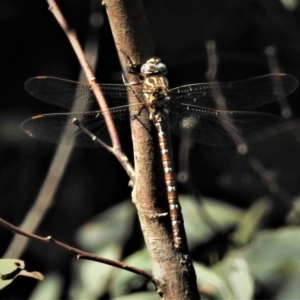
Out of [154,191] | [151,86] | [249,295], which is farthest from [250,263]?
[154,191]

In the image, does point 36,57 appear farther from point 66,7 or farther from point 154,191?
point 154,191

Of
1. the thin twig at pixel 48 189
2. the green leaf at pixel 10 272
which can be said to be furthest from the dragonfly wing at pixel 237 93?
the thin twig at pixel 48 189

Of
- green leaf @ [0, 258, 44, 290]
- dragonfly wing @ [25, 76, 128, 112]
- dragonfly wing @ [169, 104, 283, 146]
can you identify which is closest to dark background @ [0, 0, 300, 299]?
dragonfly wing @ [169, 104, 283, 146]

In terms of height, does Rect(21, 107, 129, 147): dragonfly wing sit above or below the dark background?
below

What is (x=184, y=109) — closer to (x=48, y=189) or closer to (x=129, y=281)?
(x=129, y=281)

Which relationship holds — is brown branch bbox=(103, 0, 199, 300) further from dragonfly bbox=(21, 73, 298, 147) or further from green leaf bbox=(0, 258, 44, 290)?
dragonfly bbox=(21, 73, 298, 147)

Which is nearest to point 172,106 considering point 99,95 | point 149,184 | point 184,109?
point 184,109

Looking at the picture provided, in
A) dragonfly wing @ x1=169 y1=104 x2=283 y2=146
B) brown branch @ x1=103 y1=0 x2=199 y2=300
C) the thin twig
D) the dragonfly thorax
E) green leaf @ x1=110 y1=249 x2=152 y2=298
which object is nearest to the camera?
brown branch @ x1=103 y1=0 x2=199 y2=300

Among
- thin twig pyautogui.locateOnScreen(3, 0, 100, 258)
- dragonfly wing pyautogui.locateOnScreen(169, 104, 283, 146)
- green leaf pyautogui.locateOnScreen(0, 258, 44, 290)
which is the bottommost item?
green leaf pyautogui.locateOnScreen(0, 258, 44, 290)
